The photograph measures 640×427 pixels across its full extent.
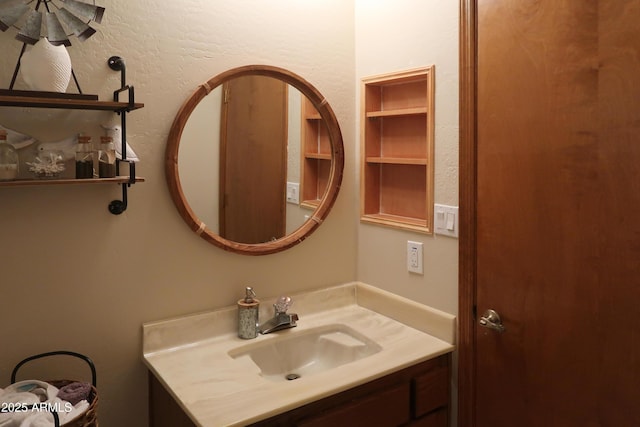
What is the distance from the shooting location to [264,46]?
1850 mm

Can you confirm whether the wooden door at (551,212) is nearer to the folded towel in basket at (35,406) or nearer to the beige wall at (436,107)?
the beige wall at (436,107)

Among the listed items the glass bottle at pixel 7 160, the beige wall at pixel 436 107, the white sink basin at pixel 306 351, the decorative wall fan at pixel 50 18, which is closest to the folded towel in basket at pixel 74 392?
the white sink basin at pixel 306 351

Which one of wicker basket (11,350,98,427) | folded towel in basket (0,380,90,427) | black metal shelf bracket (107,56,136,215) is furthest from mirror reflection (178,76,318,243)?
folded towel in basket (0,380,90,427)

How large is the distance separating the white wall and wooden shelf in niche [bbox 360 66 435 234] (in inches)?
13.5

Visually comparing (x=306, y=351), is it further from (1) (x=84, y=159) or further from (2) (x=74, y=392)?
(1) (x=84, y=159)

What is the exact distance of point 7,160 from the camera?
133 centimetres

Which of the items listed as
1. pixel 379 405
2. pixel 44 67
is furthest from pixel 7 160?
pixel 379 405

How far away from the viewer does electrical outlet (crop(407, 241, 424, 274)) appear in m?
1.87

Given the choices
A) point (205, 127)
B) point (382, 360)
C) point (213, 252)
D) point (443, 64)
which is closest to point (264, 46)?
point (205, 127)

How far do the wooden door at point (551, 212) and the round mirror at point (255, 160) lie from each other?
0.61m

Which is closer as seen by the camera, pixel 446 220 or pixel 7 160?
pixel 7 160

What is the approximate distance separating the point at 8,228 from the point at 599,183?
65.0 inches

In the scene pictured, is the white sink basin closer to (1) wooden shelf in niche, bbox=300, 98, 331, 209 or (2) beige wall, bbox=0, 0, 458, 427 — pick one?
(2) beige wall, bbox=0, 0, 458, 427

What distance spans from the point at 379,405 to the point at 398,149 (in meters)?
0.99
